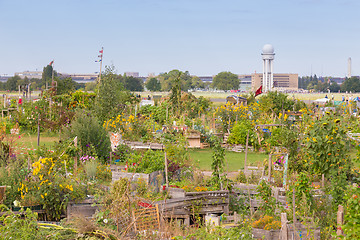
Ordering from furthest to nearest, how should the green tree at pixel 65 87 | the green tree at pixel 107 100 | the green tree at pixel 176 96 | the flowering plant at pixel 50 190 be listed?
the green tree at pixel 65 87 → the green tree at pixel 176 96 → the green tree at pixel 107 100 → the flowering plant at pixel 50 190

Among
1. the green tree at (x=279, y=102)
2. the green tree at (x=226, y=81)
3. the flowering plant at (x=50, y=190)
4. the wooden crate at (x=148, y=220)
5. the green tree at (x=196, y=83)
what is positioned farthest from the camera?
the green tree at (x=226, y=81)

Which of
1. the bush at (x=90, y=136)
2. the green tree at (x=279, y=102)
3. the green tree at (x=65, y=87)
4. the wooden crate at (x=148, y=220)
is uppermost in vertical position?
the green tree at (x=65, y=87)

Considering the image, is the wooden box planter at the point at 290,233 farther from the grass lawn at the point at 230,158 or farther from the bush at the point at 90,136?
the grass lawn at the point at 230,158

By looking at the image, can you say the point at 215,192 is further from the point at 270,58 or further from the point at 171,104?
the point at 270,58

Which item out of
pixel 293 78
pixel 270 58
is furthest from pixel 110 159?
pixel 293 78

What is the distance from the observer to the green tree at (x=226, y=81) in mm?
104062

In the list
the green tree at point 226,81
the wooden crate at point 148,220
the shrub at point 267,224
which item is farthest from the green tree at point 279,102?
the green tree at point 226,81

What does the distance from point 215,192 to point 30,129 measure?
44.5 feet

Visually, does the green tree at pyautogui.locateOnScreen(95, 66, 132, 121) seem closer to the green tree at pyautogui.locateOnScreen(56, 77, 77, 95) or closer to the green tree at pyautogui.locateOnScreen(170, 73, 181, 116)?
the green tree at pyautogui.locateOnScreen(170, 73, 181, 116)

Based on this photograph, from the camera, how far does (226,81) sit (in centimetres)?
10444

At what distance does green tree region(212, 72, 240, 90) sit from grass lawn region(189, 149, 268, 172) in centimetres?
8764

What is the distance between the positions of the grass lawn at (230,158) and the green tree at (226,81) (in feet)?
288

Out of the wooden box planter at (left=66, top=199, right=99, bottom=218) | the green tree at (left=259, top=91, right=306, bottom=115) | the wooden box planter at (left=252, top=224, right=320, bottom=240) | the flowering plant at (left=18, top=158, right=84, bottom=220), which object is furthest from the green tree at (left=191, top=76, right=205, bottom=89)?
the wooden box planter at (left=252, top=224, right=320, bottom=240)

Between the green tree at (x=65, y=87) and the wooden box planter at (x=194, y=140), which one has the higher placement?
the green tree at (x=65, y=87)
